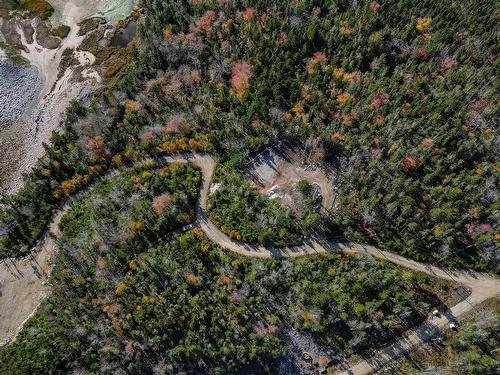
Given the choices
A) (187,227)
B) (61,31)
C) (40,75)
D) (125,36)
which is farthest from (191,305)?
(61,31)

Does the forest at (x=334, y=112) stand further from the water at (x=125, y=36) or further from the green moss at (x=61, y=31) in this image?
A: the green moss at (x=61, y=31)

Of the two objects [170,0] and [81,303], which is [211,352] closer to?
[81,303]

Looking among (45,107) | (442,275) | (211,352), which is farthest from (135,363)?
(45,107)

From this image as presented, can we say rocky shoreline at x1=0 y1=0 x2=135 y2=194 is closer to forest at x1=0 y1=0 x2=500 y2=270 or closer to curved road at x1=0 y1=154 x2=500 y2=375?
forest at x1=0 y1=0 x2=500 y2=270

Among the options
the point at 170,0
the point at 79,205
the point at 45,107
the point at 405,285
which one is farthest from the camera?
the point at 170,0

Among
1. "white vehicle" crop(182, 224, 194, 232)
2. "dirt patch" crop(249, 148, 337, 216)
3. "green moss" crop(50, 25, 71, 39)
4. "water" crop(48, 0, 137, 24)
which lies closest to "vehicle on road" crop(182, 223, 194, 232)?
"white vehicle" crop(182, 224, 194, 232)

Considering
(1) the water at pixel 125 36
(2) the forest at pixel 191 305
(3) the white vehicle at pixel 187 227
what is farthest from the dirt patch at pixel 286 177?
(1) the water at pixel 125 36

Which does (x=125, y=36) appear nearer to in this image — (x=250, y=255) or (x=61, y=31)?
(x=61, y=31)
